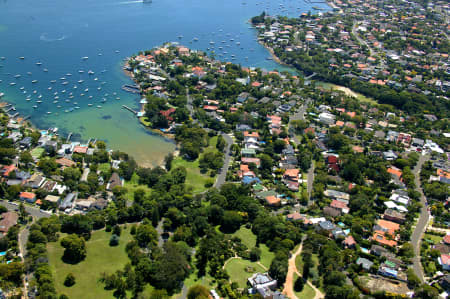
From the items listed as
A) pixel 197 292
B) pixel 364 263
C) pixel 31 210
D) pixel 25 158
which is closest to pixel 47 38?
pixel 25 158

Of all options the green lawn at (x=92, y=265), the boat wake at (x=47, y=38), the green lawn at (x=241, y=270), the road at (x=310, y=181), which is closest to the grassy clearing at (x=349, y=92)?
the road at (x=310, y=181)

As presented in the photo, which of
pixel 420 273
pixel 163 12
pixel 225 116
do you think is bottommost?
pixel 420 273

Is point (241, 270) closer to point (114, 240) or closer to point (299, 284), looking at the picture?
point (299, 284)

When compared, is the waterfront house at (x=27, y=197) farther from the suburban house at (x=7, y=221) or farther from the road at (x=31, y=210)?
the suburban house at (x=7, y=221)

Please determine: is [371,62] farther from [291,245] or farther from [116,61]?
[291,245]

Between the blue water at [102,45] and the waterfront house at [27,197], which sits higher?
the blue water at [102,45]

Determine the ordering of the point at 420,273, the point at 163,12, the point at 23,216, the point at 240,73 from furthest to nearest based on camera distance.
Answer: the point at 163,12 → the point at 240,73 → the point at 23,216 → the point at 420,273

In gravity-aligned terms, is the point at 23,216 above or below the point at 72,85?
below

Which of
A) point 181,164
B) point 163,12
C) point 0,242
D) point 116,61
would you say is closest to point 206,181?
point 181,164
